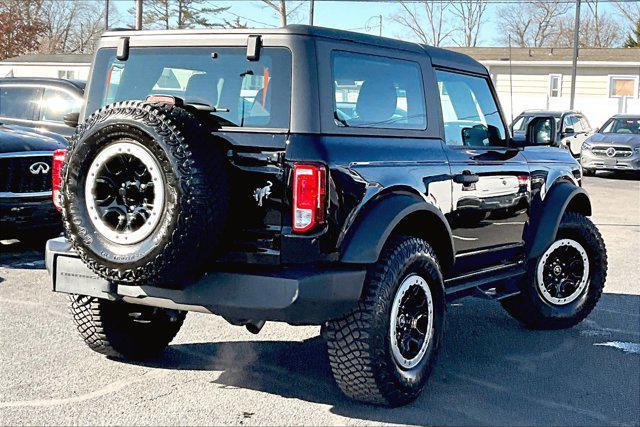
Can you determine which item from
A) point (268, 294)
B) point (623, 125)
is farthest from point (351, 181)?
point (623, 125)

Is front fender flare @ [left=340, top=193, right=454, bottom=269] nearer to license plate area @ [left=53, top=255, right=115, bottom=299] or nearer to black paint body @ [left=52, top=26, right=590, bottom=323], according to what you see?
black paint body @ [left=52, top=26, right=590, bottom=323]

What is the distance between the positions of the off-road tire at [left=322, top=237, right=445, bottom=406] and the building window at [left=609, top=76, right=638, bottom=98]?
118 ft

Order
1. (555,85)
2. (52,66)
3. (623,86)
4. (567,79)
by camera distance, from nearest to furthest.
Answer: (623,86) < (567,79) < (555,85) < (52,66)

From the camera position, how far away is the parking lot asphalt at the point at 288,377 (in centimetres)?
452

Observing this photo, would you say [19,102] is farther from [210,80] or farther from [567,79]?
[567,79]

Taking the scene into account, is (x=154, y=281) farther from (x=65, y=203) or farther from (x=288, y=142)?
(x=288, y=142)

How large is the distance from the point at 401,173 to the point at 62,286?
1898mm

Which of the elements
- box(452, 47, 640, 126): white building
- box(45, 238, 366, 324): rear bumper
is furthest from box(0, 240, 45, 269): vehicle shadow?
box(452, 47, 640, 126): white building

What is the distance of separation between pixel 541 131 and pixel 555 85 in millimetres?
34374

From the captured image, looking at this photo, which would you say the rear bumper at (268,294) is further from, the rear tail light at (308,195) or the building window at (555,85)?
the building window at (555,85)

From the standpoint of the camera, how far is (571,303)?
6.61 metres

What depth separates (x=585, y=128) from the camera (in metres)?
25.2

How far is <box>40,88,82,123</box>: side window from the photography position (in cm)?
1177

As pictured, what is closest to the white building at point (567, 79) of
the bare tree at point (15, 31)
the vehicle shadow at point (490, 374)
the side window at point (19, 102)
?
the bare tree at point (15, 31)
